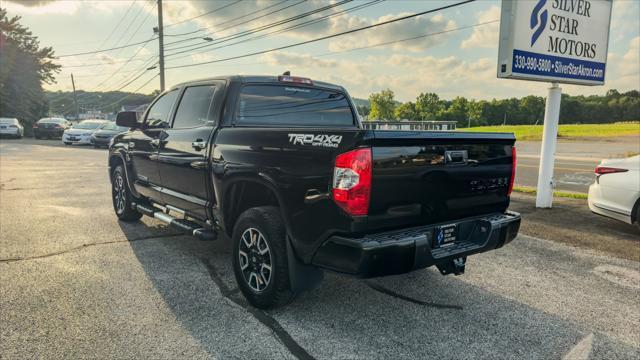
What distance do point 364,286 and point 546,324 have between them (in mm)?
1545

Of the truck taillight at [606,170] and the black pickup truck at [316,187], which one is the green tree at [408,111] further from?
the black pickup truck at [316,187]

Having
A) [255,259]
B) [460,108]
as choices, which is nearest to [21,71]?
[255,259]

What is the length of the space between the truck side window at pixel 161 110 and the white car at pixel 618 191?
6.07m

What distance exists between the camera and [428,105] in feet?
211

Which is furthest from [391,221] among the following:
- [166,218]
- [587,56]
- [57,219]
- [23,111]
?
[23,111]

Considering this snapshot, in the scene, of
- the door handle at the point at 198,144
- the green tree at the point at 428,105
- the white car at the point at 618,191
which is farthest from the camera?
the green tree at the point at 428,105

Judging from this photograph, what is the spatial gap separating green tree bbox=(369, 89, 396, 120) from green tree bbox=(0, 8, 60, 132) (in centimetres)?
5698

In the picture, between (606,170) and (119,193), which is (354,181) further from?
(606,170)

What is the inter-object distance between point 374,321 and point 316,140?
5.00 ft

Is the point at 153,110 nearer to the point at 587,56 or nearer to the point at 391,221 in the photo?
the point at 391,221

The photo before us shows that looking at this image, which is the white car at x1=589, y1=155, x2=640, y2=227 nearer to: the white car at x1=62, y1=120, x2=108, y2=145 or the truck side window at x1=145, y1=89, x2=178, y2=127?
the truck side window at x1=145, y1=89, x2=178, y2=127

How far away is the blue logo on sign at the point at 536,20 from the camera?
7699 millimetres

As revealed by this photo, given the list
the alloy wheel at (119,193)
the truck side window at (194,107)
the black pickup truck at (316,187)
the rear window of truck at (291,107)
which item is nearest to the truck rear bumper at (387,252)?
the black pickup truck at (316,187)

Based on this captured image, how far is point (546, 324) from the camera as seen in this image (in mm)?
3422
